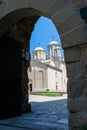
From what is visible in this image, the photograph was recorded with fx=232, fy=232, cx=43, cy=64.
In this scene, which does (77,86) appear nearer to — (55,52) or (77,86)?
(77,86)

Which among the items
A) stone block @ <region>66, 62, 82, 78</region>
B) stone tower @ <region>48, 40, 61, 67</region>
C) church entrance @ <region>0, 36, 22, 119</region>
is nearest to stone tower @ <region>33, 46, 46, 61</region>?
stone tower @ <region>48, 40, 61, 67</region>

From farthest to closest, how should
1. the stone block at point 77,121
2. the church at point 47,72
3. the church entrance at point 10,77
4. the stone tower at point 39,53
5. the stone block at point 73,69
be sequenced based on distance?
the stone tower at point 39,53, the church at point 47,72, the church entrance at point 10,77, the stone block at point 73,69, the stone block at point 77,121

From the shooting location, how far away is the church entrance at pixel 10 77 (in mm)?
4961

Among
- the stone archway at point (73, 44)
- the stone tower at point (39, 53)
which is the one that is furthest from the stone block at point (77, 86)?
the stone tower at point (39, 53)

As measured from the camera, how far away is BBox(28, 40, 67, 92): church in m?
47.8

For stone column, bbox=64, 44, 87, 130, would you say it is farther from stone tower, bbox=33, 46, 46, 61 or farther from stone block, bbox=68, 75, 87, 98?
stone tower, bbox=33, 46, 46, 61

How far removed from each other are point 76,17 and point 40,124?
251 centimetres

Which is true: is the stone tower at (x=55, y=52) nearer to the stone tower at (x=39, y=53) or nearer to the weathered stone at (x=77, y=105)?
the stone tower at (x=39, y=53)

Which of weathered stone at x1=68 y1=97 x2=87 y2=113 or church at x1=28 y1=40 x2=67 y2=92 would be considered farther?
church at x1=28 y1=40 x2=67 y2=92

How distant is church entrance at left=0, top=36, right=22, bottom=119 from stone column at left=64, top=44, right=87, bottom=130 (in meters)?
2.40

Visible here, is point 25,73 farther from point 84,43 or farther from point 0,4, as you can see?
point 84,43

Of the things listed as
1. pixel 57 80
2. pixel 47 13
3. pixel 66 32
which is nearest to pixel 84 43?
pixel 66 32

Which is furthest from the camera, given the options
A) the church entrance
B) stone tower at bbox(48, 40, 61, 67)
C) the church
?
stone tower at bbox(48, 40, 61, 67)

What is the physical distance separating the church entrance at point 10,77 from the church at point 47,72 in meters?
34.8
